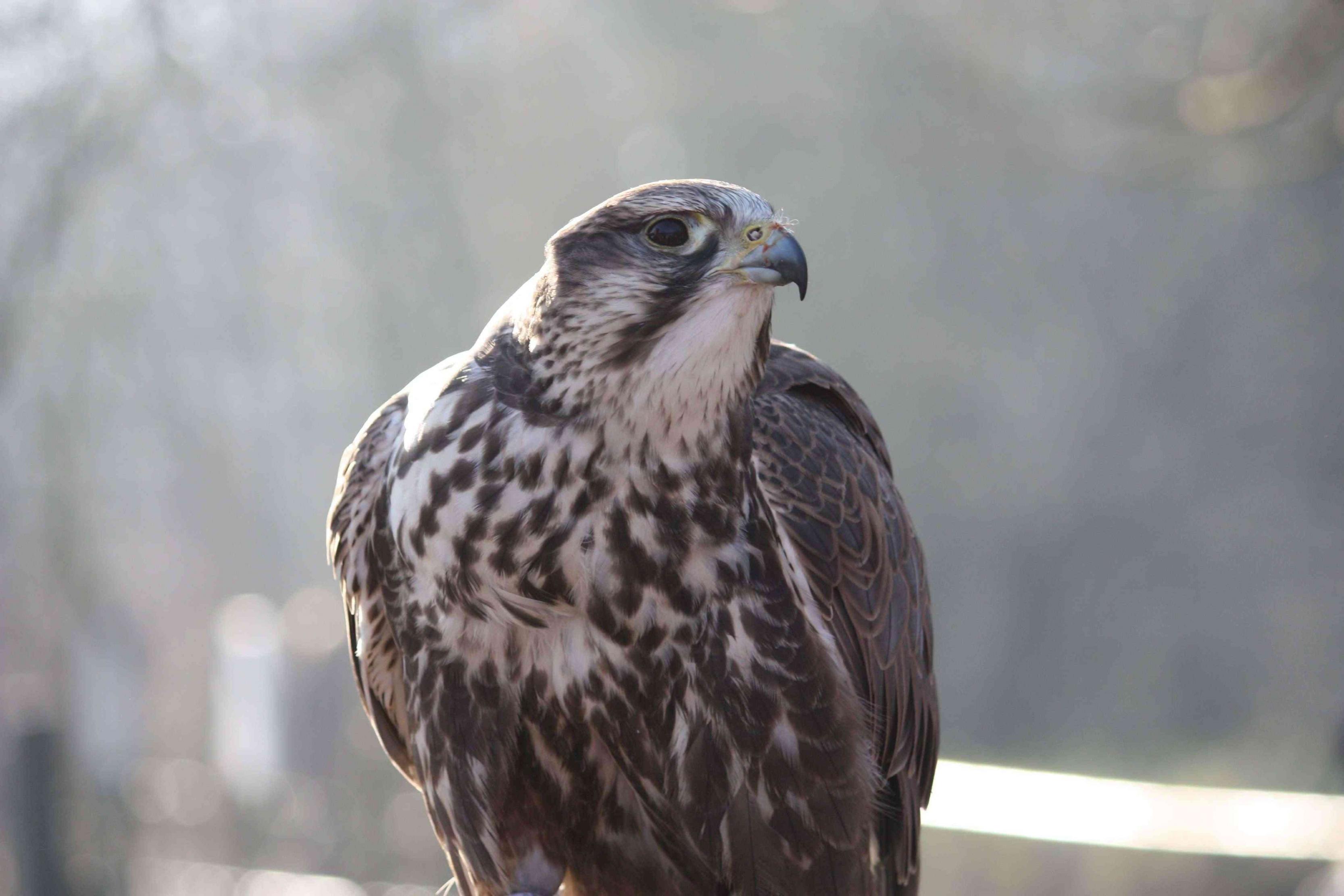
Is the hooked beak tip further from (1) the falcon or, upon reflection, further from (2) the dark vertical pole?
(2) the dark vertical pole

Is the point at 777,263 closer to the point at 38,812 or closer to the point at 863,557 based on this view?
the point at 863,557

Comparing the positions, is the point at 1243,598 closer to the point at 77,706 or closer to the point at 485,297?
the point at 485,297

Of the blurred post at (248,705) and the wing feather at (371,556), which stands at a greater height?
the wing feather at (371,556)

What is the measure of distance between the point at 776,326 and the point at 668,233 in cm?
479

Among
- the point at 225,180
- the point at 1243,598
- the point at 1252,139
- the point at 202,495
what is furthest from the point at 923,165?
the point at 202,495

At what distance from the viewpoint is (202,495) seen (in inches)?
218

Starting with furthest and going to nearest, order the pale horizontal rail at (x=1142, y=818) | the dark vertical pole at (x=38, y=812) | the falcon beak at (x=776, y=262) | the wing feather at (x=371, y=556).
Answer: the dark vertical pole at (x=38, y=812)
the pale horizontal rail at (x=1142, y=818)
the wing feather at (x=371, y=556)
the falcon beak at (x=776, y=262)

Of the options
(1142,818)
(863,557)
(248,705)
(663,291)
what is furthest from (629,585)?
(248,705)

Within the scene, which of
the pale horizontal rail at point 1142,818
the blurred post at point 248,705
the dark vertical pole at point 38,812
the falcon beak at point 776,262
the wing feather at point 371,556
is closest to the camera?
the falcon beak at point 776,262

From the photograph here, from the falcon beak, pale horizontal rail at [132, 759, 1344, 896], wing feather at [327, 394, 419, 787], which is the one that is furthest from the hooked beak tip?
pale horizontal rail at [132, 759, 1344, 896]

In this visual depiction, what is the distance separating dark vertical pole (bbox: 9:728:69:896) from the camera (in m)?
4.64

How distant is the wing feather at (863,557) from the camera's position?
6.16ft

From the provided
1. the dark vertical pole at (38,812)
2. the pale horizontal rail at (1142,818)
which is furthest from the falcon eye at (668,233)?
the dark vertical pole at (38,812)

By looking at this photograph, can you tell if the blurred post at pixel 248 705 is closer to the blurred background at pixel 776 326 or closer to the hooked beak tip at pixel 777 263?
the blurred background at pixel 776 326
